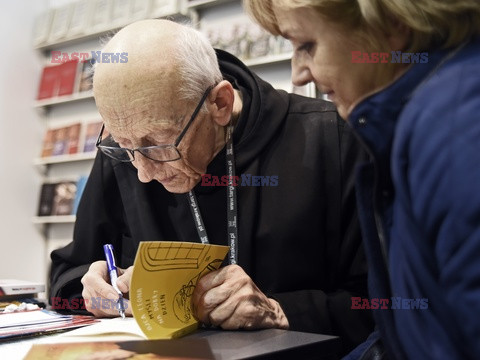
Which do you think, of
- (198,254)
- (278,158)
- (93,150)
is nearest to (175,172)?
(278,158)

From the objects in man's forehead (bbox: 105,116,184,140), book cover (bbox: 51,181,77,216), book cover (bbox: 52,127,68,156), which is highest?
book cover (bbox: 52,127,68,156)

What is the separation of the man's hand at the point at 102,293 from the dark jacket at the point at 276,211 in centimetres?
21

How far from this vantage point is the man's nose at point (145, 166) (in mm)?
1490

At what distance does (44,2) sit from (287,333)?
203 inches

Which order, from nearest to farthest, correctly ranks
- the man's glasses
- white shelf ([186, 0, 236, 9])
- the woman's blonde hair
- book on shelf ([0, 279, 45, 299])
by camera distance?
the woman's blonde hair → the man's glasses → book on shelf ([0, 279, 45, 299]) → white shelf ([186, 0, 236, 9])

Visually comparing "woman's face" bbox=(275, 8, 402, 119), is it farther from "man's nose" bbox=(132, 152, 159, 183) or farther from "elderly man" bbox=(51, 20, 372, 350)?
"man's nose" bbox=(132, 152, 159, 183)

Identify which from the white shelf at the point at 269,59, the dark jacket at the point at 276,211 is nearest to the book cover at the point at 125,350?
the dark jacket at the point at 276,211

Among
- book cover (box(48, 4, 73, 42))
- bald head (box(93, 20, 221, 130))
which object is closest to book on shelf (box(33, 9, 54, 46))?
book cover (box(48, 4, 73, 42))

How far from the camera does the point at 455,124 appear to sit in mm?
601

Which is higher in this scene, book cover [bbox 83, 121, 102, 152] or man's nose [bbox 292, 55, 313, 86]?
book cover [bbox 83, 121, 102, 152]

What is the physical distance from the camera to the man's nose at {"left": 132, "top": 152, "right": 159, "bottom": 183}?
149 centimetres

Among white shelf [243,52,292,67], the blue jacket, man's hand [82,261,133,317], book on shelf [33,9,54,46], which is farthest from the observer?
book on shelf [33,9,54,46]

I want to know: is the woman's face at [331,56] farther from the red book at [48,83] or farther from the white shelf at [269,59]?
the red book at [48,83]

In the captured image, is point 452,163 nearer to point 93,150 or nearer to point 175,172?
point 175,172
